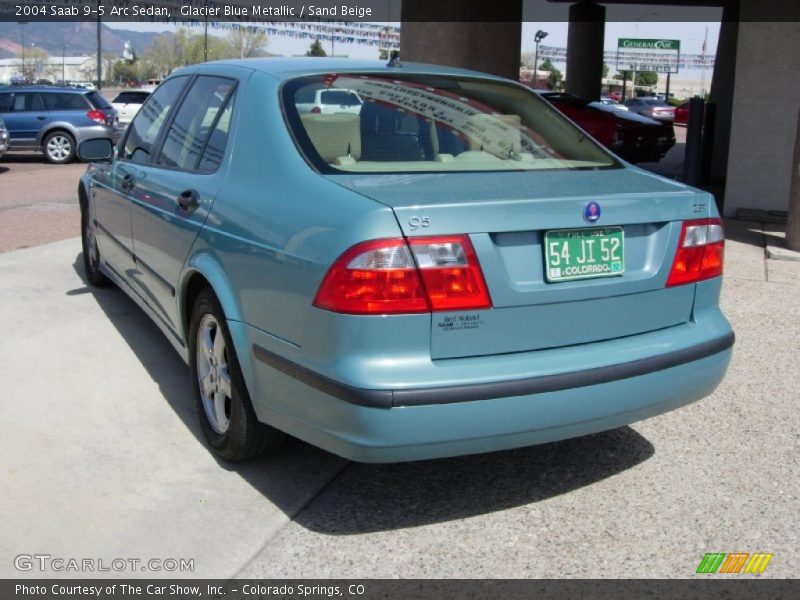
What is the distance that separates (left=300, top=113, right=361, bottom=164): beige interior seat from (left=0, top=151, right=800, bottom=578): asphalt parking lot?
50.8 inches

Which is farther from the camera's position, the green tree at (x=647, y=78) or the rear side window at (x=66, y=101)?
the green tree at (x=647, y=78)

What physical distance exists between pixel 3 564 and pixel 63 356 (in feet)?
7.61

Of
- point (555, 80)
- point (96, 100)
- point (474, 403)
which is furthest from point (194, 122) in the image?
point (555, 80)

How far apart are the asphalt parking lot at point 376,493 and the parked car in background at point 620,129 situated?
11201mm

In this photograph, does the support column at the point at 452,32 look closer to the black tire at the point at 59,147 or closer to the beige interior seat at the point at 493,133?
the black tire at the point at 59,147

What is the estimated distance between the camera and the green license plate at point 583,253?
3.14 metres

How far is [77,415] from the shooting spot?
14.3 ft

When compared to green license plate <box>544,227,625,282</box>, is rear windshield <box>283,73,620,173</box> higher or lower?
higher

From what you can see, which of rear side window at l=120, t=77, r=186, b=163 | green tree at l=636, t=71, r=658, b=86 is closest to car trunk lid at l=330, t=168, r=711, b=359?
rear side window at l=120, t=77, r=186, b=163

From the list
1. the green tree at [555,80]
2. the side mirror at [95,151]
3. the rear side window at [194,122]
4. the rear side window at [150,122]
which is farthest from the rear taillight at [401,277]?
the green tree at [555,80]

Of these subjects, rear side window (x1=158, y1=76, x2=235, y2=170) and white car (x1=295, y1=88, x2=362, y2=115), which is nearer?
white car (x1=295, y1=88, x2=362, y2=115)

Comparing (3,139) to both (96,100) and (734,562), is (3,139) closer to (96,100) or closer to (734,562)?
(96,100)

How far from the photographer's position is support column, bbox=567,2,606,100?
100.0 feet

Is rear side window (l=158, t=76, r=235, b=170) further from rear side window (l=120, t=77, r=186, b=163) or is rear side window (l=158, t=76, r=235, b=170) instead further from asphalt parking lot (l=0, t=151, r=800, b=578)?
asphalt parking lot (l=0, t=151, r=800, b=578)
